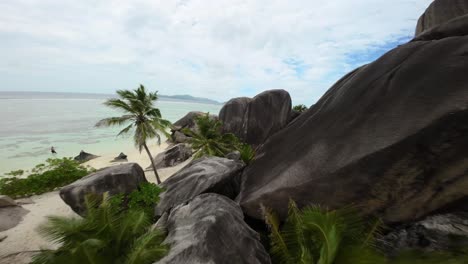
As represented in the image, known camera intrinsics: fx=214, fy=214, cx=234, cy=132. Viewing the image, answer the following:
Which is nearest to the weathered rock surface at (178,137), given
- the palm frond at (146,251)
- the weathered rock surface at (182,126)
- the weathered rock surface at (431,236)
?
the weathered rock surface at (182,126)

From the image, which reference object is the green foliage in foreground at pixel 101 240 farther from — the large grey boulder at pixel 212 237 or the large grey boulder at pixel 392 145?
the large grey boulder at pixel 392 145

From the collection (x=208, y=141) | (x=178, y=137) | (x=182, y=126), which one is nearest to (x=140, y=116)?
(x=208, y=141)

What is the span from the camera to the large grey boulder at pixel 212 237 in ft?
15.8

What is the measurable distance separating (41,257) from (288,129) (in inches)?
320

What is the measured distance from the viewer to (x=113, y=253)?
16.9 feet

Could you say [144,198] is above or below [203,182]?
below

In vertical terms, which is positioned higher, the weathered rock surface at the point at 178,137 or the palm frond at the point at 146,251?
the palm frond at the point at 146,251

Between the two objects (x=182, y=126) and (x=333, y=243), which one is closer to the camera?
(x=333, y=243)

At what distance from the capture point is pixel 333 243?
387 cm

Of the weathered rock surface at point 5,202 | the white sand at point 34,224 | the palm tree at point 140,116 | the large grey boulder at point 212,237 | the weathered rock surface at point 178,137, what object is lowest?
the white sand at point 34,224

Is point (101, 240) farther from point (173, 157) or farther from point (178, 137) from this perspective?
point (178, 137)

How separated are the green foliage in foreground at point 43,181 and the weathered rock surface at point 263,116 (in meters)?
16.0

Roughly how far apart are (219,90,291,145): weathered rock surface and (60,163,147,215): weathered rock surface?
1334 cm

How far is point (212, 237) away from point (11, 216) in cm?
1519
